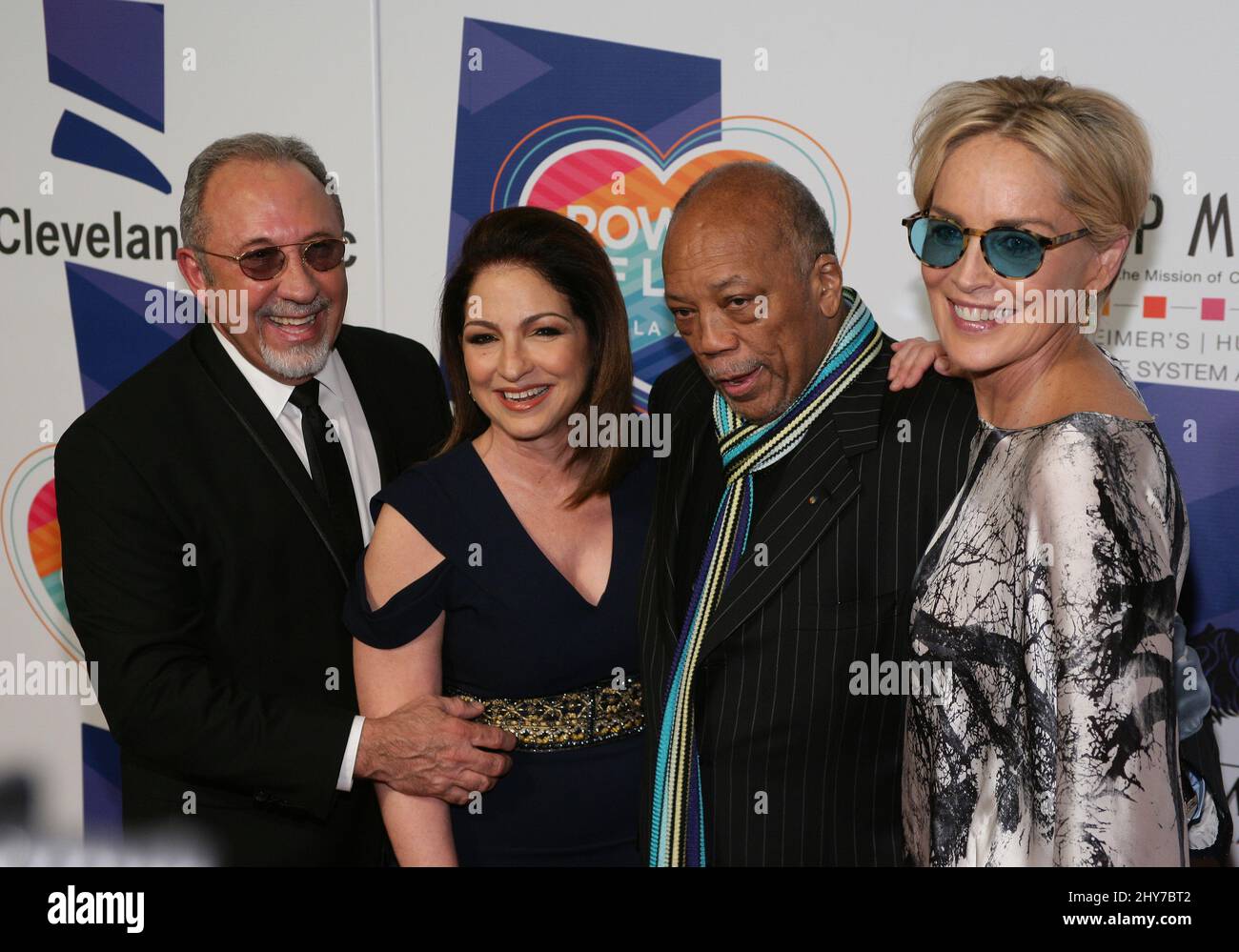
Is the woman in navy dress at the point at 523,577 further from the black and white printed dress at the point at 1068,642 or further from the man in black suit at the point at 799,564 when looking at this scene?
the black and white printed dress at the point at 1068,642

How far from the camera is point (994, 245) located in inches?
82.2

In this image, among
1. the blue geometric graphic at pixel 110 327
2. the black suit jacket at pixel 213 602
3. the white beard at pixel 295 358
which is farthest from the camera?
the blue geometric graphic at pixel 110 327

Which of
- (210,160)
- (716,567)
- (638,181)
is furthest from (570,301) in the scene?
(638,181)

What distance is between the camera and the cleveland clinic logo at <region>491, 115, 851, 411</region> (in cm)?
379

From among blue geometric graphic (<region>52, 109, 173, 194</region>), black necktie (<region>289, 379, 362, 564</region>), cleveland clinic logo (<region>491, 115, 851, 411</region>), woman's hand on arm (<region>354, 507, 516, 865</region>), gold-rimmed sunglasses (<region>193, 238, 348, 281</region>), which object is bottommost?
woman's hand on arm (<region>354, 507, 516, 865</region>)

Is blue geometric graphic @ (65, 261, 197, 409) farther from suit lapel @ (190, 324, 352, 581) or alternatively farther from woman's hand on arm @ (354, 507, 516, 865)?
woman's hand on arm @ (354, 507, 516, 865)

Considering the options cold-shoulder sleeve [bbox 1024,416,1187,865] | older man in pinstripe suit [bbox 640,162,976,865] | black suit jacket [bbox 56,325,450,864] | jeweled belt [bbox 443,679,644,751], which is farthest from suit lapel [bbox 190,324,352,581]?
cold-shoulder sleeve [bbox 1024,416,1187,865]

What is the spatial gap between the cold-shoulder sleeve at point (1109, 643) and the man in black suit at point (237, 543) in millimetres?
1445

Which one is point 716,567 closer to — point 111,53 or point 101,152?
point 101,152

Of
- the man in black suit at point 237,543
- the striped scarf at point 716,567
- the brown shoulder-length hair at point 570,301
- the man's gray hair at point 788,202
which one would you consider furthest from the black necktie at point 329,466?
the man's gray hair at point 788,202

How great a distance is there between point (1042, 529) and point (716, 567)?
28.5 inches

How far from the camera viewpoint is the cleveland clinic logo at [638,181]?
3.79m

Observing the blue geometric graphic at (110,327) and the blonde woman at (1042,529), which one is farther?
the blue geometric graphic at (110,327)

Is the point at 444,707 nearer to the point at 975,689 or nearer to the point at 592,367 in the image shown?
the point at 592,367
